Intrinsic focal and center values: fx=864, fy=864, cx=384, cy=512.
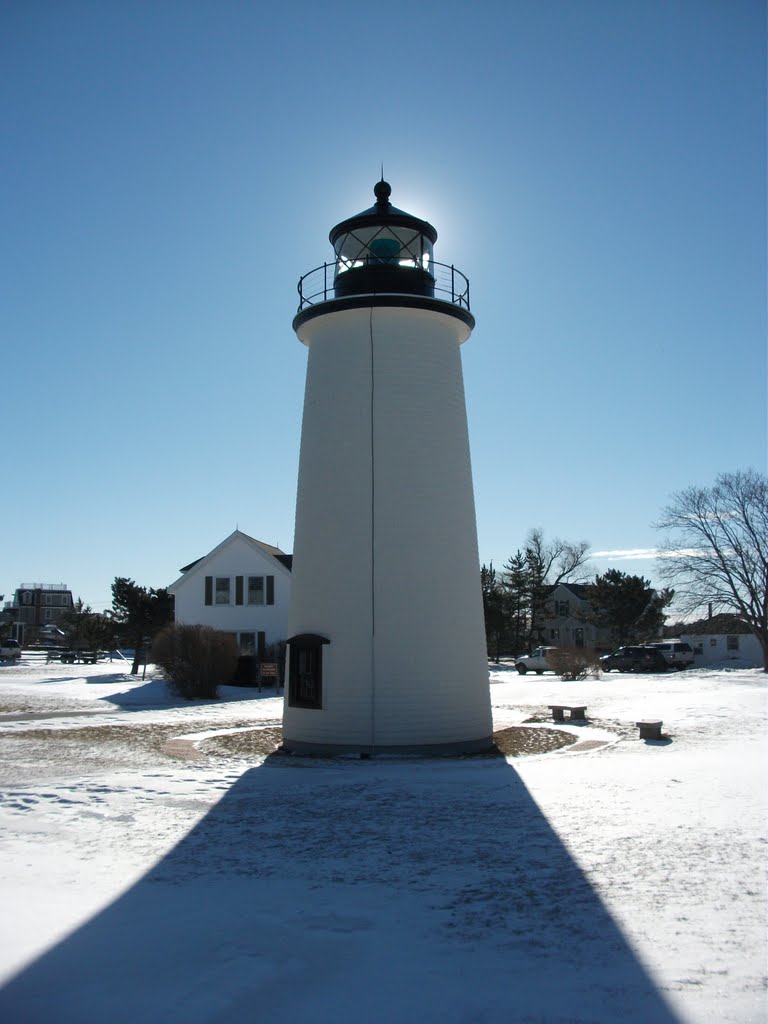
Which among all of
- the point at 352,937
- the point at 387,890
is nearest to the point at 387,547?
the point at 387,890

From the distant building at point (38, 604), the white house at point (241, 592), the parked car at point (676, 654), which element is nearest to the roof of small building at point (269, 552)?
the white house at point (241, 592)

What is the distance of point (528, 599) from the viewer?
60625mm

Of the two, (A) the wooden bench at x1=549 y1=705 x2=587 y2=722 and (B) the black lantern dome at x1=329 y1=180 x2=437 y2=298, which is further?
(A) the wooden bench at x1=549 y1=705 x2=587 y2=722

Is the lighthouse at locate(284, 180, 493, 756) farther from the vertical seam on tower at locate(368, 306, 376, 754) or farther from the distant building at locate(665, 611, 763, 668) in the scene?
the distant building at locate(665, 611, 763, 668)

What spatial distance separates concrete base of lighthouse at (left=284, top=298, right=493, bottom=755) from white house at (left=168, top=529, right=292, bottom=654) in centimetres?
1912

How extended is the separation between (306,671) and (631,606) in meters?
39.2

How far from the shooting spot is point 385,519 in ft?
46.8

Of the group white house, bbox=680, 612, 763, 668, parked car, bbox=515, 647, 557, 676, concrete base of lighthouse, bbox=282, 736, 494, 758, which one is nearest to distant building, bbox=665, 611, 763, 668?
white house, bbox=680, 612, 763, 668

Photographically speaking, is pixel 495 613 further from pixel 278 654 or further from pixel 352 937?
pixel 352 937

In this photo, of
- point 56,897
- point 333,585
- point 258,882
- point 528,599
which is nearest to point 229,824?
point 258,882

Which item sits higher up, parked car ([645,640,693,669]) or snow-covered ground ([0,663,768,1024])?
parked car ([645,640,693,669])

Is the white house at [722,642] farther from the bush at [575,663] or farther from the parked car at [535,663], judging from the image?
the bush at [575,663]

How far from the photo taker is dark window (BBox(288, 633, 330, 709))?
1438 centimetres

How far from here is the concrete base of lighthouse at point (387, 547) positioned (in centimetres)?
1398
